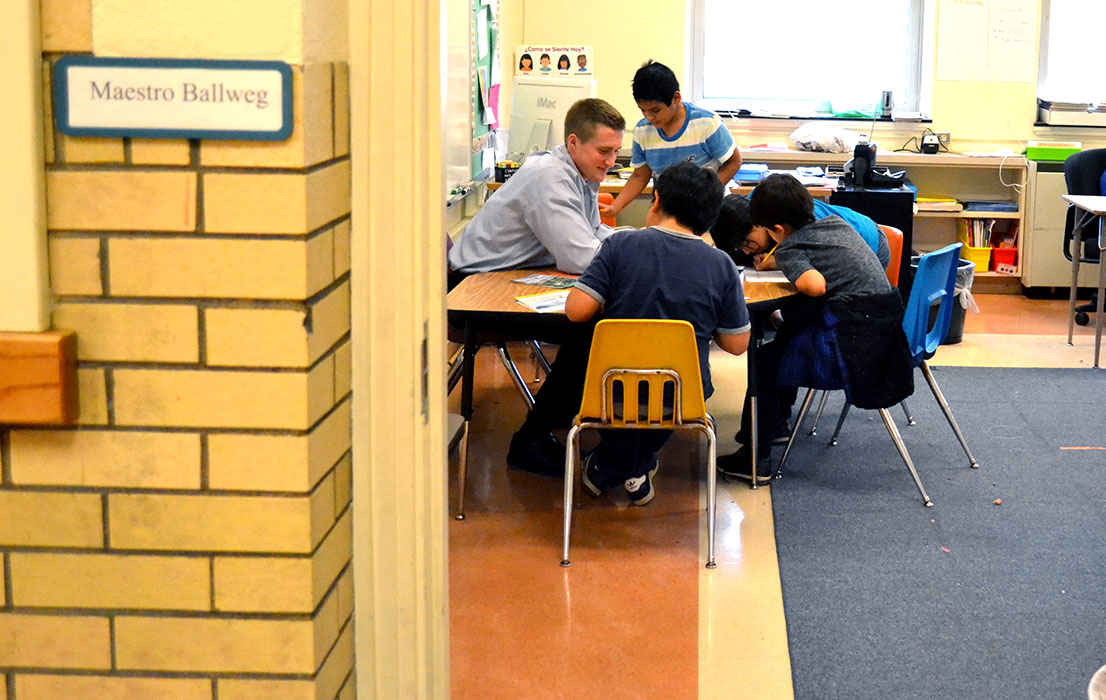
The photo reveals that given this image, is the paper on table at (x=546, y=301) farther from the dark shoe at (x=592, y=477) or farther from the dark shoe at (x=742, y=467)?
the dark shoe at (x=742, y=467)

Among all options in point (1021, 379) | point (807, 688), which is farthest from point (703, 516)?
point (1021, 379)

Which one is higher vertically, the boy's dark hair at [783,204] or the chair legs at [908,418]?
the boy's dark hair at [783,204]

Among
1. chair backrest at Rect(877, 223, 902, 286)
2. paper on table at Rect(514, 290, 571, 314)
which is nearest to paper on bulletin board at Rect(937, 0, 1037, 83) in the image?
chair backrest at Rect(877, 223, 902, 286)

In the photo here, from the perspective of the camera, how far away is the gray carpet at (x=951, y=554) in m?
2.70

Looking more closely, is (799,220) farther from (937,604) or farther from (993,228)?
(993,228)

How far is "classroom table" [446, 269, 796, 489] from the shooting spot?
11.1 ft

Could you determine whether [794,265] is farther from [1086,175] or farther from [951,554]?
[1086,175]

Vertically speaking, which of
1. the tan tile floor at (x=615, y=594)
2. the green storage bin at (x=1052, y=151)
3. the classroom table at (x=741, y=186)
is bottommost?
the tan tile floor at (x=615, y=594)

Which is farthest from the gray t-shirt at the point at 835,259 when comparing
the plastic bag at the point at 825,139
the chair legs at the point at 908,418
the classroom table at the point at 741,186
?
the plastic bag at the point at 825,139

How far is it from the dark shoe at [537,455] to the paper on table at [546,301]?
1.88 ft

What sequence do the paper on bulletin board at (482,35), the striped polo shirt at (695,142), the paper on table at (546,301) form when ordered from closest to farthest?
the paper on table at (546,301), the striped polo shirt at (695,142), the paper on bulletin board at (482,35)

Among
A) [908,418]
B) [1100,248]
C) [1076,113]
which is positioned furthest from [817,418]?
[1076,113]

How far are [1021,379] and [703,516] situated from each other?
219cm

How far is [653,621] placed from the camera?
9.63ft
